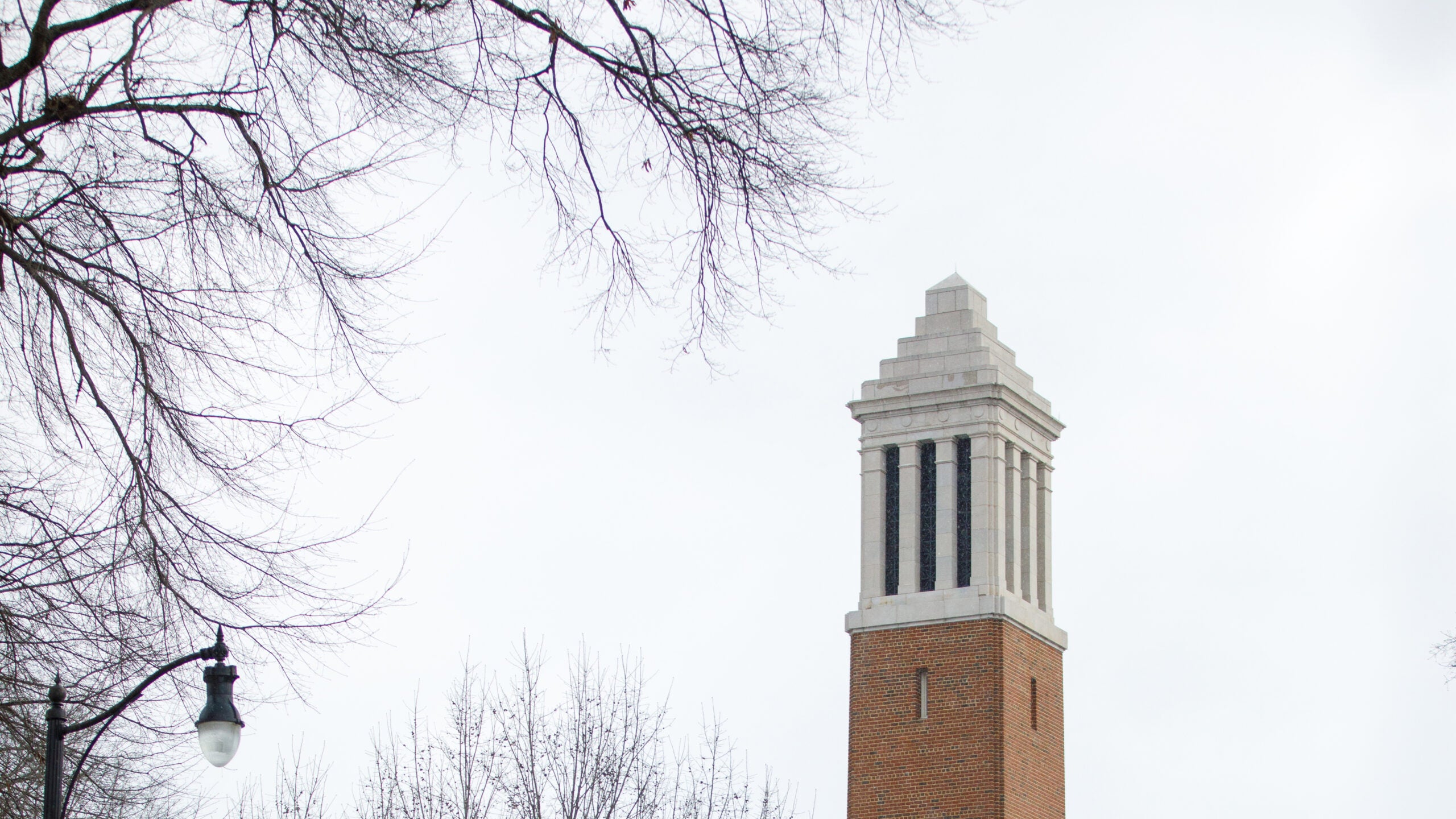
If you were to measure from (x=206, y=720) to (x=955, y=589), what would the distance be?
2776 centimetres

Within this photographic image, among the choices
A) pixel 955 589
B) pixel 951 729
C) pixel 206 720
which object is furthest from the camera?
pixel 955 589

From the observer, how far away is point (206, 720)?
9789 millimetres

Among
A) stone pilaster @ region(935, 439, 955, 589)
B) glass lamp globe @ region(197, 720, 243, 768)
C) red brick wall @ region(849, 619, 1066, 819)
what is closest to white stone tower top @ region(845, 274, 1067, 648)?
stone pilaster @ region(935, 439, 955, 589)

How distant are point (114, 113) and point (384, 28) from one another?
132 cm

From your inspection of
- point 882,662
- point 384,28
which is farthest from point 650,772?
point 384,28

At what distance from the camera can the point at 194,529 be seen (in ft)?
32.7

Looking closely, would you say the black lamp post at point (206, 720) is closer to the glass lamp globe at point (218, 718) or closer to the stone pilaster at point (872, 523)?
the glass lamp globe at point (218, 718)

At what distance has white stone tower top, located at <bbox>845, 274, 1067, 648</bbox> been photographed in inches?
1455

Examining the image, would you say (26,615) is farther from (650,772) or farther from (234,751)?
(650,772)

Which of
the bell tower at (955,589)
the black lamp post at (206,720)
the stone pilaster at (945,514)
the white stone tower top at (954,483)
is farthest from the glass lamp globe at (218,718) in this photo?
the stone pilaster at (945,514)

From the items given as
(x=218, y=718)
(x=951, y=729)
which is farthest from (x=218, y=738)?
(x=951, y=729)

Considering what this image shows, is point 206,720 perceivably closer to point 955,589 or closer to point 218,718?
point 218,718

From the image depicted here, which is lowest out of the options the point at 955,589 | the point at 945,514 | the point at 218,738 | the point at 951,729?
the point at 218,738

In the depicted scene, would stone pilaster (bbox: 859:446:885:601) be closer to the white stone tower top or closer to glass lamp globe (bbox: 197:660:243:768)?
the white stone tower top
